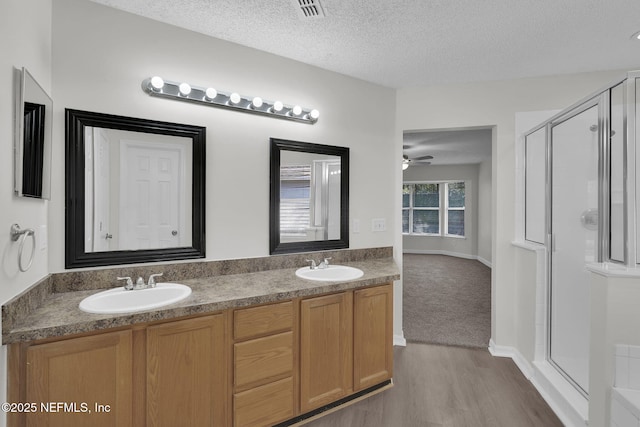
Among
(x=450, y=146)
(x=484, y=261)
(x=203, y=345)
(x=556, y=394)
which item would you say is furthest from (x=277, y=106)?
(x=484, y=261)

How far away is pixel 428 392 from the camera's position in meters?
2.30

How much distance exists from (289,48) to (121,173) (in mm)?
1440

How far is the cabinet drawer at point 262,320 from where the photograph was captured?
5.60 feet

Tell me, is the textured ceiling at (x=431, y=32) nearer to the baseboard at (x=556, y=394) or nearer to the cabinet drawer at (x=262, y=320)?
the cabinet drawer at (x=262, y=320)

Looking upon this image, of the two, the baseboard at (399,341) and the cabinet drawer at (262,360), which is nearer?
the cabinet drawer at (262,360)

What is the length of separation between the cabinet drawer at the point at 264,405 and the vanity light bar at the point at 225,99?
1803 mm

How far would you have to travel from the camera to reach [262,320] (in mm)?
1773

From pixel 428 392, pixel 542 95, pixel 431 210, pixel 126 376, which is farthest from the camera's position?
pixel 431 210

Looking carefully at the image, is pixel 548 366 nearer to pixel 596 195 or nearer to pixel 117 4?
pixel 596 195

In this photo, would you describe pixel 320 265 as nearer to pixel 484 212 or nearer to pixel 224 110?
pixel 224 110

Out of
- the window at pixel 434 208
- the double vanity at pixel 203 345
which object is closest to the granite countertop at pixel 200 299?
the double vanity at pixel 203 345

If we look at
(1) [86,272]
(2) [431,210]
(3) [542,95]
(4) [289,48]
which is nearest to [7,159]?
(1) [86,272]

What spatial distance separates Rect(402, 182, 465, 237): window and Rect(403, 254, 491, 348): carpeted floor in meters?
1.51

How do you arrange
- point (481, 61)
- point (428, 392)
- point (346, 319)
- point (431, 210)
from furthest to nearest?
point (431, 210) → point (481, 61) → point (428, 392) → point (346, 319)
